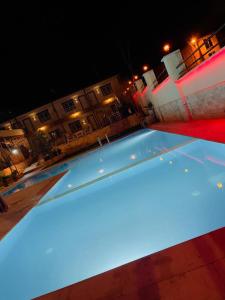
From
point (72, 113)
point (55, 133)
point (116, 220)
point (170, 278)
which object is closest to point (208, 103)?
point (116, 220)

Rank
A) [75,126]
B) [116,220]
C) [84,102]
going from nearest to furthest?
[116,220]
[84,102]
[75,126]

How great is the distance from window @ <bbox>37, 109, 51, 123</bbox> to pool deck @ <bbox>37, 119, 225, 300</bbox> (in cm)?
3021

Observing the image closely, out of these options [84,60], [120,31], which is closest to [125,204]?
[120,31]

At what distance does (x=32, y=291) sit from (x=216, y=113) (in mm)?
7314

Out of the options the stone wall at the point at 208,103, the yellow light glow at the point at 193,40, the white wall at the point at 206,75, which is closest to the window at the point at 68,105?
the yellow light glow at the point at 193,40

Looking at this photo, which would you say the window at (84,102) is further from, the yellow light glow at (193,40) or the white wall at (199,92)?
the white wall at (199,92)

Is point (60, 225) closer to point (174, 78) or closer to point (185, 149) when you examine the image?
point (185, 149)

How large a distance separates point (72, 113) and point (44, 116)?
389cm

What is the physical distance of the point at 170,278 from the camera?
6.06 feet

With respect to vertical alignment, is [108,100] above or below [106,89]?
below

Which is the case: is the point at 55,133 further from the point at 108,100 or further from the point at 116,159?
the point at 116,159

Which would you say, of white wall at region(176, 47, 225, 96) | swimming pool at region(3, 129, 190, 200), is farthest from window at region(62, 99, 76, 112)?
white wall at region(176, 47, 225, 96)

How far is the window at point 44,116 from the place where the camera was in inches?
1208

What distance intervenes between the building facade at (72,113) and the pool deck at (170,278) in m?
28.3
